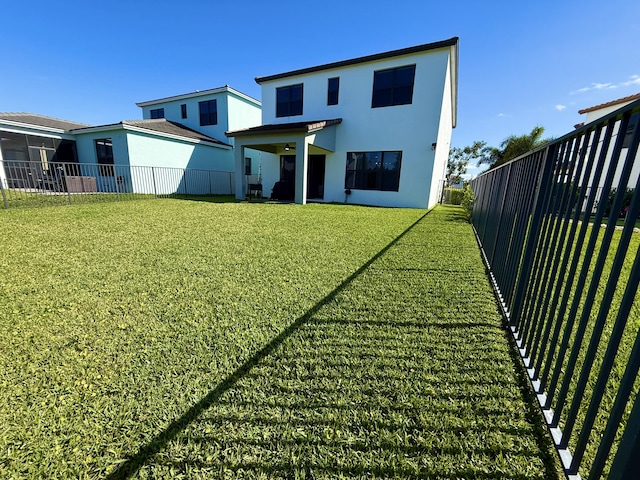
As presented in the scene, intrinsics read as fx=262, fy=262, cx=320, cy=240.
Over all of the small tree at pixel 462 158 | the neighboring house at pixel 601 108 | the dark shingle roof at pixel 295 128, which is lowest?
the dark shingle roof at pixel 295 128

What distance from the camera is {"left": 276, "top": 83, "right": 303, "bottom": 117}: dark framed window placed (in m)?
14.2

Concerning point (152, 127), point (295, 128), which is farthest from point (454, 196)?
point (152, 127)

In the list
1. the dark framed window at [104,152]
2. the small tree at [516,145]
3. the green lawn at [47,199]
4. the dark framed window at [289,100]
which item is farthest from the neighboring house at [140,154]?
the small tree at [516,145]

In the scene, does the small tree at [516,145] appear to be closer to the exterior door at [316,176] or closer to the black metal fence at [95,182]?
the exterior door at [316,176]

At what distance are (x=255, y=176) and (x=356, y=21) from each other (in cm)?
1063

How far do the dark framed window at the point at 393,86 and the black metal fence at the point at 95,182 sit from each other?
10324mm

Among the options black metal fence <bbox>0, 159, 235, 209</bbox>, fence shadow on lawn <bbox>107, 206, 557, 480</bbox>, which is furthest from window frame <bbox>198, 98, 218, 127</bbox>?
fence shadow on lawn <bbox>107, 206, 557, 480</bbox>

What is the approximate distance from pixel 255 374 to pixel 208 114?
2075 centimetres

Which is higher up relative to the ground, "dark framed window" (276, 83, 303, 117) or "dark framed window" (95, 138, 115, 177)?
"dark framed window" (276, 83, 303, 117)

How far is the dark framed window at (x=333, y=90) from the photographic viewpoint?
13.1m

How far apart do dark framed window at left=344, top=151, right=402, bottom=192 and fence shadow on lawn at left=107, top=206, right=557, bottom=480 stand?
11354mm

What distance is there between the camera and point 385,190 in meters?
12.8

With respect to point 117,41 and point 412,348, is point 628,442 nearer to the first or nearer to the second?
point 412,348

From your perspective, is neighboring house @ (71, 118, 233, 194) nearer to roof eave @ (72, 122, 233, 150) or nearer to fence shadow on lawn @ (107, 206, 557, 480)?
roof eave @ (72, 122, 233, 150)
